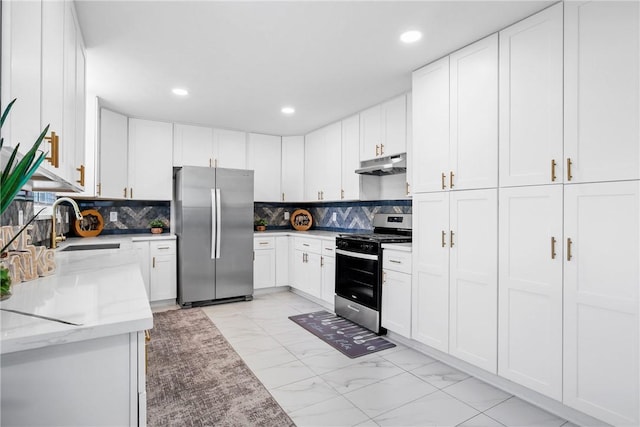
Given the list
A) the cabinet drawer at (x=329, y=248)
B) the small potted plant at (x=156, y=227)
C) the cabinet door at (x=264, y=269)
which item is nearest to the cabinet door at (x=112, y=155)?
the small potted plant at (x=156, y=227)

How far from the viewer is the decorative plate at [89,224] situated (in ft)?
13.7

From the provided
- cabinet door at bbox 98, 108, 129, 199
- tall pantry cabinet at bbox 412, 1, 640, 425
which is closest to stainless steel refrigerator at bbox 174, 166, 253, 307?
cabinet door at bbox 98, 108, 129, 199

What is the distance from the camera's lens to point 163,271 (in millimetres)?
4293

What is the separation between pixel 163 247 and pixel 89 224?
3.08 ft

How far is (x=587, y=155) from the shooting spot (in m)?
1.86

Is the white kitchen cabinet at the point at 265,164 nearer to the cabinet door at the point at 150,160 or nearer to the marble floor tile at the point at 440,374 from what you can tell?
the cabinet door at the point at 150,160

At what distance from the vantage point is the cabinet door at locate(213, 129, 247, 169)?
191 inches

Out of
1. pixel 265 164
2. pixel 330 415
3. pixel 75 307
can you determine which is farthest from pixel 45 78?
pixel 265 164

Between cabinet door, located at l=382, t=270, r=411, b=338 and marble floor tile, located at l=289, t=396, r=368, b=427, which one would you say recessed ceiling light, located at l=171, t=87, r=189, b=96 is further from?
marble floor tile, located at l=289, t=396, r=368, b=427

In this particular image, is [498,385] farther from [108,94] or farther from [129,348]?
[108,94]

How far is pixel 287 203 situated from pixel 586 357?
4594 mm

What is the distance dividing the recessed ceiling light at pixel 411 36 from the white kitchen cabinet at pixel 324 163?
80.1 inches

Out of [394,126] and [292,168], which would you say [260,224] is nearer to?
→ [292,168]

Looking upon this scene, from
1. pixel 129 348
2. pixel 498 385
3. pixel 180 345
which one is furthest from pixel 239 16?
pixel 498 385
